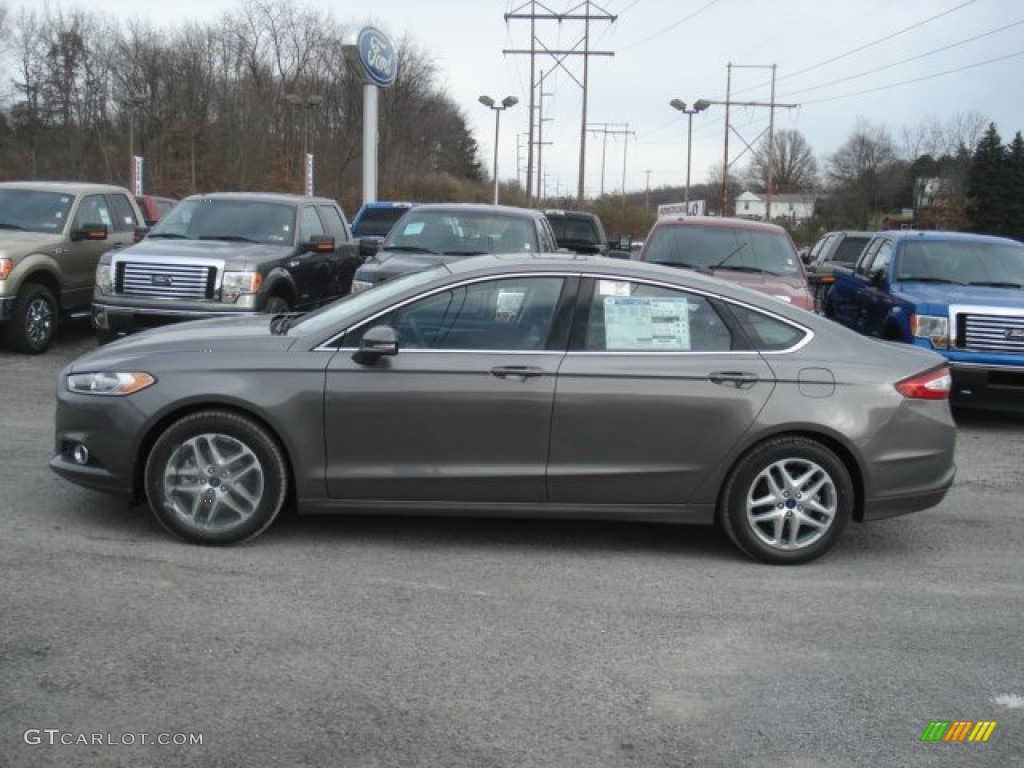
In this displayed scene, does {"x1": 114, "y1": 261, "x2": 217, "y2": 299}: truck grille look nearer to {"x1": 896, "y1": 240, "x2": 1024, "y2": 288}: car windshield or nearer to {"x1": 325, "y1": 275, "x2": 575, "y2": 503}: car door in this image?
{"x1": 325, "y1": 275, "x2": 575, "y2": 503}: car door

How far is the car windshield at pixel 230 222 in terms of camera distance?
11.2m

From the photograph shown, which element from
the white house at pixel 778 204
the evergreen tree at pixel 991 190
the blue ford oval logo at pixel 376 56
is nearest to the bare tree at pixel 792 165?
the white house at pixel 778 204

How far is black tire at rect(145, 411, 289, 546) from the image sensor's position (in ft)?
17.1

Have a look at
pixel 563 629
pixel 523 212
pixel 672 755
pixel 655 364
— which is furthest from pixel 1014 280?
pixel 672 755

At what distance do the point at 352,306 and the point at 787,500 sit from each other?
262cm

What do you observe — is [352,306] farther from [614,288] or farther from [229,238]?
[229,238]

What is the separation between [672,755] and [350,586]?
6.45 feet

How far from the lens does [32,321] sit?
11.4 m

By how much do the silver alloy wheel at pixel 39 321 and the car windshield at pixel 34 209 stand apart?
0.92 meters

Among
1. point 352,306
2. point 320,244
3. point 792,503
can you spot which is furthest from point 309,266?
point 792,503

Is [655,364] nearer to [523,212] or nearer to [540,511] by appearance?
[540,511]

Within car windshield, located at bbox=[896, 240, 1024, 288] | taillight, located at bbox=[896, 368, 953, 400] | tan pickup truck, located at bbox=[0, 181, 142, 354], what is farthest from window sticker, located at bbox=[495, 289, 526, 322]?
tan pickup truck, located at bbox=[0, 181, 142, 354]

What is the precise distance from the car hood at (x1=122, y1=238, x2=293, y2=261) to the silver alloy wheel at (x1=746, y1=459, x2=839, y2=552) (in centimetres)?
664

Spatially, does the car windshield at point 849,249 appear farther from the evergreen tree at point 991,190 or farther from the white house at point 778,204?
the white house at point 778,204
